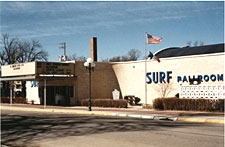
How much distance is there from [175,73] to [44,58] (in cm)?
3510

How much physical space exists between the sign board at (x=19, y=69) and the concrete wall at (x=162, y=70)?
1005 cm

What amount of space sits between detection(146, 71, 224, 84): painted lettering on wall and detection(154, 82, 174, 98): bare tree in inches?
15.6

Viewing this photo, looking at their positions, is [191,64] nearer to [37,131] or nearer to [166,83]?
[166,83]

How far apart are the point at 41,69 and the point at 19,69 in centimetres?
334

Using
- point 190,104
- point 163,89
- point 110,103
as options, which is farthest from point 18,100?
point 190,104

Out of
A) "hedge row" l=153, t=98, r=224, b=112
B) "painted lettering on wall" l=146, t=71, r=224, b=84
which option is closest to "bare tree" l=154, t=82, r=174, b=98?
"painted lettering on wall" l=146, t=71, r=224, b=84

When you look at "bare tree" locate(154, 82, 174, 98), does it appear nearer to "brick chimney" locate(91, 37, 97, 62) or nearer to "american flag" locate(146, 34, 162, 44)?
"american flag" locate(146, 34, 162, 44)

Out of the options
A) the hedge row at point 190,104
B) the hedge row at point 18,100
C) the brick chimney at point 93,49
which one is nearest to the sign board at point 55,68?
the brick chimney at point 93,49

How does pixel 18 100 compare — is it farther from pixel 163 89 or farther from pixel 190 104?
pixel 190 104

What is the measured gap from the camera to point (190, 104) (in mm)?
23734

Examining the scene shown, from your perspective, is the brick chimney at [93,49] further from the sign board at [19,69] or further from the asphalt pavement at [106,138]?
the asphalt pavement at [106,138]

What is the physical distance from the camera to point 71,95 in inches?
1353

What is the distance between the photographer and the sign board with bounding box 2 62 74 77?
30.6 meters

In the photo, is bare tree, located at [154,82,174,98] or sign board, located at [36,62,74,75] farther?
bare tree, located at [154,82,174,98]
